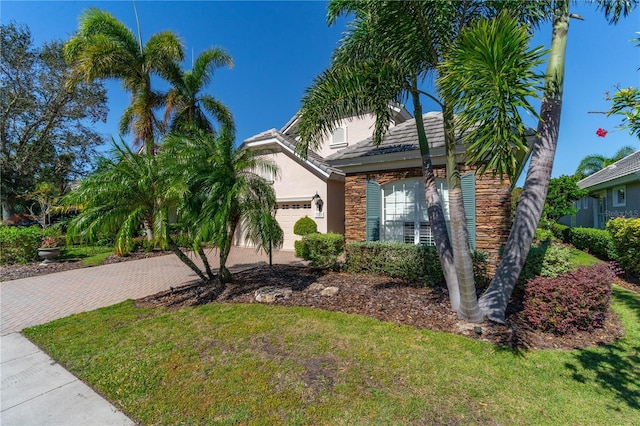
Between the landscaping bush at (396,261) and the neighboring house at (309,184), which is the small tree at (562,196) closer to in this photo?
the neighboring house at (309,184)

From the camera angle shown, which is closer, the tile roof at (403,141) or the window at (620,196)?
the tile roof at (403,141)

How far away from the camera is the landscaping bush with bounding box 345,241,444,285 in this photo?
7363mm

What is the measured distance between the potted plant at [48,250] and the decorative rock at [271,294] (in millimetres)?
11751

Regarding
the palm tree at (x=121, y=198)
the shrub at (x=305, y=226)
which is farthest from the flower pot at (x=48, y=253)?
the shrub at (x=305, y=226)

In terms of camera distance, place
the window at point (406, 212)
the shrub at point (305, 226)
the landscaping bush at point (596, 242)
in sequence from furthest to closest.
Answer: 1. the shrub at point (305, 226)
2. the landscaping bush at point (596, 242)
3. the window at point (406, 212)

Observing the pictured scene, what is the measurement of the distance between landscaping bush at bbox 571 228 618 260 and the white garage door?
1250cm

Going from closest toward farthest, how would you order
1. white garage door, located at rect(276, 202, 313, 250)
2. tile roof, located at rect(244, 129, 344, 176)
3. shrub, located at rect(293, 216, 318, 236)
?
tile roof, located at rect(244, 129, 344, 176)
shrub, located at rect(293, 216, 318, 236)
white garage door, located at rect(276, 202, 313, 250)

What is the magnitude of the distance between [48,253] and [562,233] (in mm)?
27293

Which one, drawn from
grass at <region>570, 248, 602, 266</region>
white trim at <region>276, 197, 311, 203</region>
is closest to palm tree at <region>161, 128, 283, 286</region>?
grass at <region>570, 248, 602, 266</region>

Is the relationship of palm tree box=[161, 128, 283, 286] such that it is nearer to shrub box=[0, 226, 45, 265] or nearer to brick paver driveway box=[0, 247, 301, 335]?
brick paver driveway box=[0, 247, 301, 335]

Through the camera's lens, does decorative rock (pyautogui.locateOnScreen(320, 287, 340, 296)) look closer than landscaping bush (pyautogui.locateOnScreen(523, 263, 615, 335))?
No

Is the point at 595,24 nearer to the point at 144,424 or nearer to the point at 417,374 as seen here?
the point at 417,374

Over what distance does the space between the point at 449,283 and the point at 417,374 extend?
97.8 inches

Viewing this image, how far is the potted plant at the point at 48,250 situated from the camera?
1230cm
